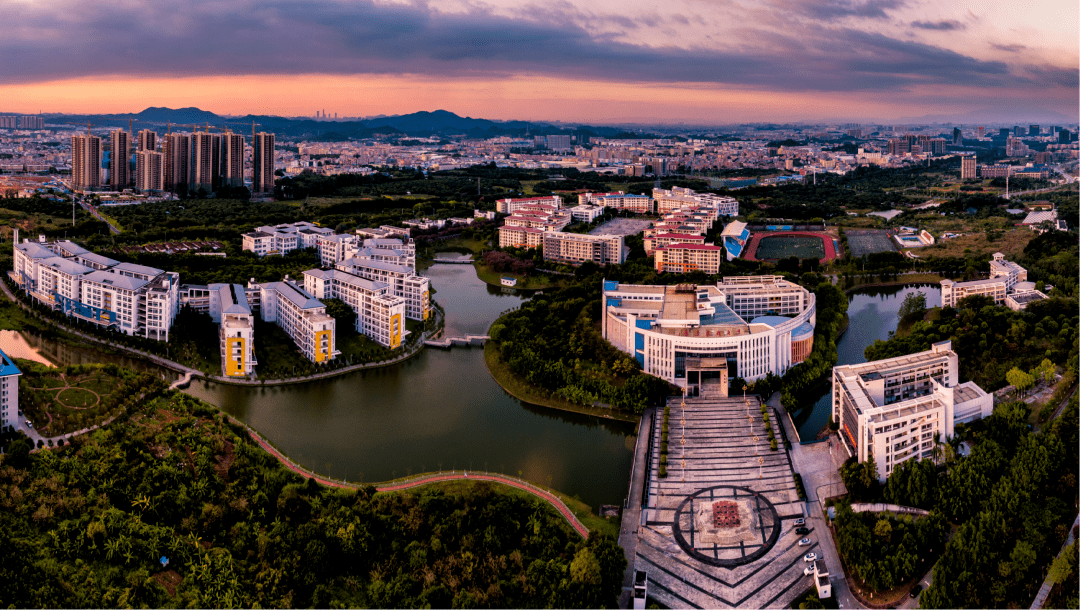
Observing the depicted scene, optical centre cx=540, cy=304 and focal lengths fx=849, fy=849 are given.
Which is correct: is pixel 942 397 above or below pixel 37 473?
above

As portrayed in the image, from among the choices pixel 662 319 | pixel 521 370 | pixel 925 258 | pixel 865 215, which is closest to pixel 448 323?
pixel 521 370

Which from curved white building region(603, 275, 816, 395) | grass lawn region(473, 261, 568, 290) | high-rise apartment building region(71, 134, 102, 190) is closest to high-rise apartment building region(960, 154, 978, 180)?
grass lawn region(473, 261, 568, 290)

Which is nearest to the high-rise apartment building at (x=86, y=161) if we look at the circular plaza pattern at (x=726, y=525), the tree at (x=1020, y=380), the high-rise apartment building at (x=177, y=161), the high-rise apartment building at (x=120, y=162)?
the high-rise apartment building at (x=120, y=162)

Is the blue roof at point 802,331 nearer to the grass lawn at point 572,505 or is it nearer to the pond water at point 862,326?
the pond water at point 862,326

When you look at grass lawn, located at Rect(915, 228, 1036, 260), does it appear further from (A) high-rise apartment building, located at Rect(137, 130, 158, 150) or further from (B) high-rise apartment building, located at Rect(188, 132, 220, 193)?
(A) high-rise apartment building, located at Rect(137, 130, 158, 150)

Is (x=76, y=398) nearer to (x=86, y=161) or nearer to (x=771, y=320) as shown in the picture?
(x=771, y=320)

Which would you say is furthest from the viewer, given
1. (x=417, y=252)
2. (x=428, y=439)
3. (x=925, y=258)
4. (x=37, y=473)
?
(x=417, y=252)

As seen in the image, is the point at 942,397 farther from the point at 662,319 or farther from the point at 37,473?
the point at 37,473
